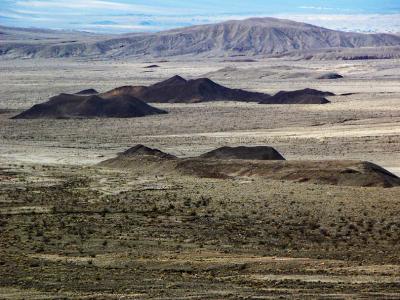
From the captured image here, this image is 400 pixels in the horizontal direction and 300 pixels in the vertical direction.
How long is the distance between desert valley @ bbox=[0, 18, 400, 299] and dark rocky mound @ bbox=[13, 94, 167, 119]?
0.43ft

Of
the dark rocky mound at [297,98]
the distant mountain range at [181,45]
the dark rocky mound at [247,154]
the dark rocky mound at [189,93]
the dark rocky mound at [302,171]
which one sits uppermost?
the dark rocky mound at [302,171]

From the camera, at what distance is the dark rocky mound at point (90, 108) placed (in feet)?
197

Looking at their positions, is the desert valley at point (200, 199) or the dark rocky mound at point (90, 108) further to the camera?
the dark rocky mound at point (90, 108)

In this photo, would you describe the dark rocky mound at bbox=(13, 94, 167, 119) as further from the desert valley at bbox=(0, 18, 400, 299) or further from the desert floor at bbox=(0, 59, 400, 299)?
the desert floor at bbox=(0, 59, 400, 299)

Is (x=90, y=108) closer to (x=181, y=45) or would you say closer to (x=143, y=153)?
(x=143, y=153)

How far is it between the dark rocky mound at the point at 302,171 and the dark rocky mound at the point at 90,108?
28.4 meters

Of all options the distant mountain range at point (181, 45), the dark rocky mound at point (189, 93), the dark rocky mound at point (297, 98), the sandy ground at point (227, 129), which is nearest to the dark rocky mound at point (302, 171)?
the sandy ground at point (227, 129)

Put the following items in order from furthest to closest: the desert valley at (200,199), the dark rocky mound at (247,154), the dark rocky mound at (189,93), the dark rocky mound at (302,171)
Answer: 1. the dark rocky mound at (189,93)
2. the dark rocky mound at (247,154)
3. the dark rocky mound at (302,171)
4. the desert valley at (200,199)

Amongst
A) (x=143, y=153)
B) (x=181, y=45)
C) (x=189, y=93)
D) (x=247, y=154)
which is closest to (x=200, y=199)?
(x=247, y=154)

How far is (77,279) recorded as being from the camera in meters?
14.5

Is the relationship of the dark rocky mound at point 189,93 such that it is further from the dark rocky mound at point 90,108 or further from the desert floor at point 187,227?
the desert floor at point 187,227

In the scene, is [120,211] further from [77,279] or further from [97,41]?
[97,41]

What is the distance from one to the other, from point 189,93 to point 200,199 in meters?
50.5

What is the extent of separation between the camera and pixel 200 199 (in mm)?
23906
